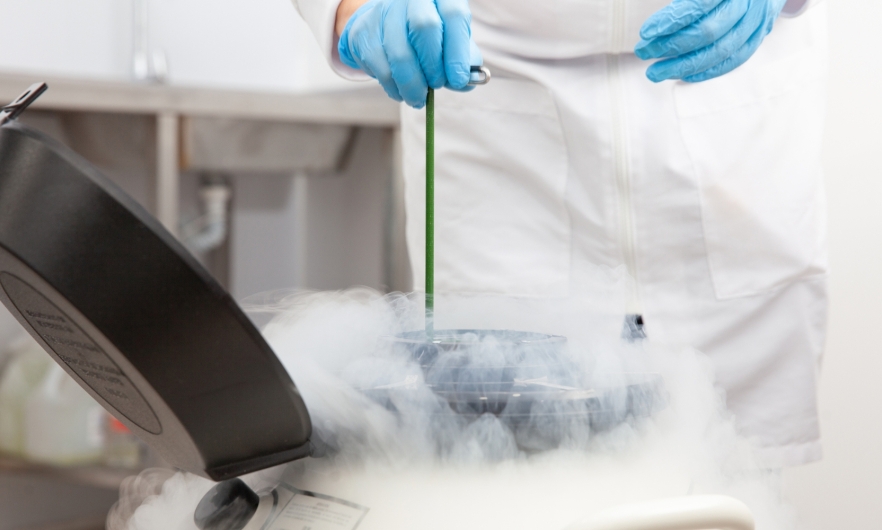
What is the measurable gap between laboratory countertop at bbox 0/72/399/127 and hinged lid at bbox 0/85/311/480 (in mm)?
1461

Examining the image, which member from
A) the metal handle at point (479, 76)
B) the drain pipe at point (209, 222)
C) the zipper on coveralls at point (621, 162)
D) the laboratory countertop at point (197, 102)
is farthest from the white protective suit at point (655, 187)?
the drain pipe at point (209, 222)

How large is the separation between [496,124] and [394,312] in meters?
0.46

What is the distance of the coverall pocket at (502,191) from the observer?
919 mm

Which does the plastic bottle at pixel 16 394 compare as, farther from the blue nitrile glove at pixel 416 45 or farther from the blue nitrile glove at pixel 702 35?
the blue nitrile glove at pixel 702 35

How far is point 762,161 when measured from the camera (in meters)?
0.94

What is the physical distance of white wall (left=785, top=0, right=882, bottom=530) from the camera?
1.33 m

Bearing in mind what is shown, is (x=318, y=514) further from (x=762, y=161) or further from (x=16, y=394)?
(x=16, y=394)

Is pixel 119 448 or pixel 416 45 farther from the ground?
pixel 416 45

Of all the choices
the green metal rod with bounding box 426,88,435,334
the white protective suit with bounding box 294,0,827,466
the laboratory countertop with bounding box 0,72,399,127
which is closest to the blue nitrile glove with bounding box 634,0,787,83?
the white protective suit with bounding box 294,0,827,466

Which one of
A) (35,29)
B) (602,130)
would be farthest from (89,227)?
(35,29)

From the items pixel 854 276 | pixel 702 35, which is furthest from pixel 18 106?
pixel 854 276

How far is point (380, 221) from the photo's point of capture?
8.22 feet

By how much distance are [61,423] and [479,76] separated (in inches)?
61.3

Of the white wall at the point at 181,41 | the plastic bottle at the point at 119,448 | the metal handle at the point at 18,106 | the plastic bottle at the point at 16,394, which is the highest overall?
the white wall at the point at 181,41
